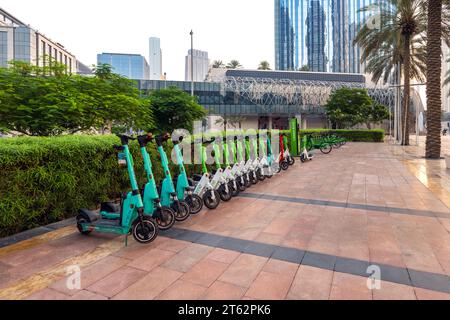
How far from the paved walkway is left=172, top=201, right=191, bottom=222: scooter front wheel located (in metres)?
0.11

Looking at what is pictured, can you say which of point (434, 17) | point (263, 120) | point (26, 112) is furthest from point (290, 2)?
point (26, 112)

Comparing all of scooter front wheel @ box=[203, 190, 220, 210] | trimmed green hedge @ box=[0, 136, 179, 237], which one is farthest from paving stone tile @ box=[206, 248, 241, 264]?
trimmed green hedge @ box=[0, 136, 179, 237]

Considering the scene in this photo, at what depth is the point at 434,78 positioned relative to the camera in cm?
1363

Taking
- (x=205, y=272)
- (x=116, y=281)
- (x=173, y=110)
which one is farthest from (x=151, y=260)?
(x=173, y=110)

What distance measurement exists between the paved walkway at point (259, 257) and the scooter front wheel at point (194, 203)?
0.43 ft

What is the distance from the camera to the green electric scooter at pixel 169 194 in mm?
Answer: 4465

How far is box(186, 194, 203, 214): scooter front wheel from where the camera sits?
198 inches

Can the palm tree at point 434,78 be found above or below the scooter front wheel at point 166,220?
above

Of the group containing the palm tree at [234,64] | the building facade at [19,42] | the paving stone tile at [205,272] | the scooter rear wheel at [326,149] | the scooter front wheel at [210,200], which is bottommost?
the paving stone tile at [205,272]

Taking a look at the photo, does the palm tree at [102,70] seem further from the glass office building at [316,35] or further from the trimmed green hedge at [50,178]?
the glass office building at [316,35]

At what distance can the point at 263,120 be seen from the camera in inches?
2176

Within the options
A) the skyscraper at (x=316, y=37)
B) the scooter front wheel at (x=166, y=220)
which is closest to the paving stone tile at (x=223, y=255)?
the scooter front wheel at (x=166, y=220)

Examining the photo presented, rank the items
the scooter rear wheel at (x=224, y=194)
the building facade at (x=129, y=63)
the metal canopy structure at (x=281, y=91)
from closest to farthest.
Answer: the scooter rear wheel at (x=224, y=194) < the metal canopy structure at (x=281, y=91) < the building facade at (x=129, y=63)

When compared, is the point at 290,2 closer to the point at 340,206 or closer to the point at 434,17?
the point at 434,17
